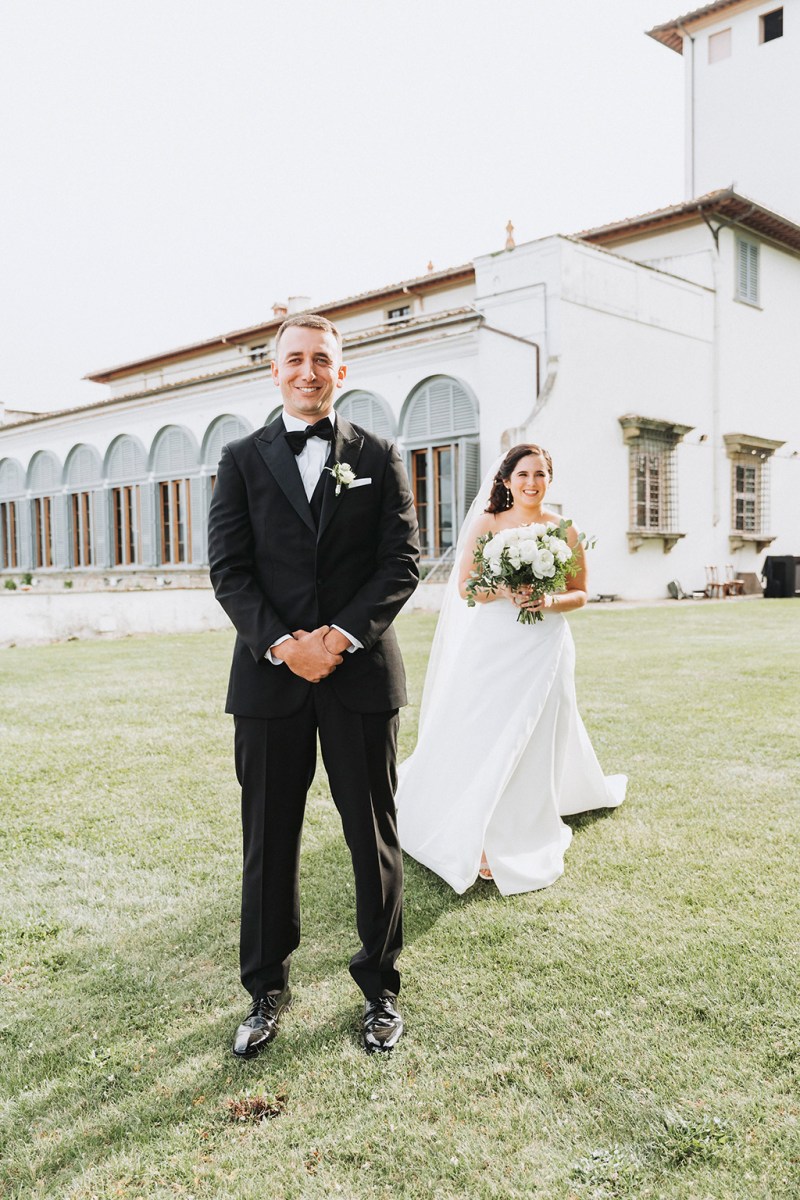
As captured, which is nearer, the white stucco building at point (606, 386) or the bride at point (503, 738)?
the bride at point (503, 738)

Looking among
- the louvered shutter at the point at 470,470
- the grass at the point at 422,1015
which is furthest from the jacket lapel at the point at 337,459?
the louvered shutter at the point at 470,470

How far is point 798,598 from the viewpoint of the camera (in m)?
22.4

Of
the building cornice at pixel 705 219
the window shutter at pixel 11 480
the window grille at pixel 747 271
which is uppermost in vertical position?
the building cornice at pixel 705 219

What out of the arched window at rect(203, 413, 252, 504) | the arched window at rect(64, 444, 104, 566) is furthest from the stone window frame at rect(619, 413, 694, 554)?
the arched window at rect(64, 444, 104, 566)

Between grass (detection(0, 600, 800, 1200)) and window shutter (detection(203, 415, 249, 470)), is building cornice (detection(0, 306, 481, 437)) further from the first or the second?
grass (detection(0, 600, 800, 1200))

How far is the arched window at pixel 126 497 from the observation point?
28.5m

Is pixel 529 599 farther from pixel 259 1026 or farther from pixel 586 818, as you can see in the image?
pixel 259 1026

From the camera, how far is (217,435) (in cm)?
A: 2606

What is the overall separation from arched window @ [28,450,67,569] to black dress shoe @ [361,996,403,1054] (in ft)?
101

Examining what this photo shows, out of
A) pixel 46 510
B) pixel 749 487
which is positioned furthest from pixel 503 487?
pixel 46 510

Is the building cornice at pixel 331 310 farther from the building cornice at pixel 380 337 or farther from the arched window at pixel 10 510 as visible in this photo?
the arched window at pixel 10 510

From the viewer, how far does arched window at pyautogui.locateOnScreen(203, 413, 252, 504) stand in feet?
83.5

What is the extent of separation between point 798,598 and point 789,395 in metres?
6.91

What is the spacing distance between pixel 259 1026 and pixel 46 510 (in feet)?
106
